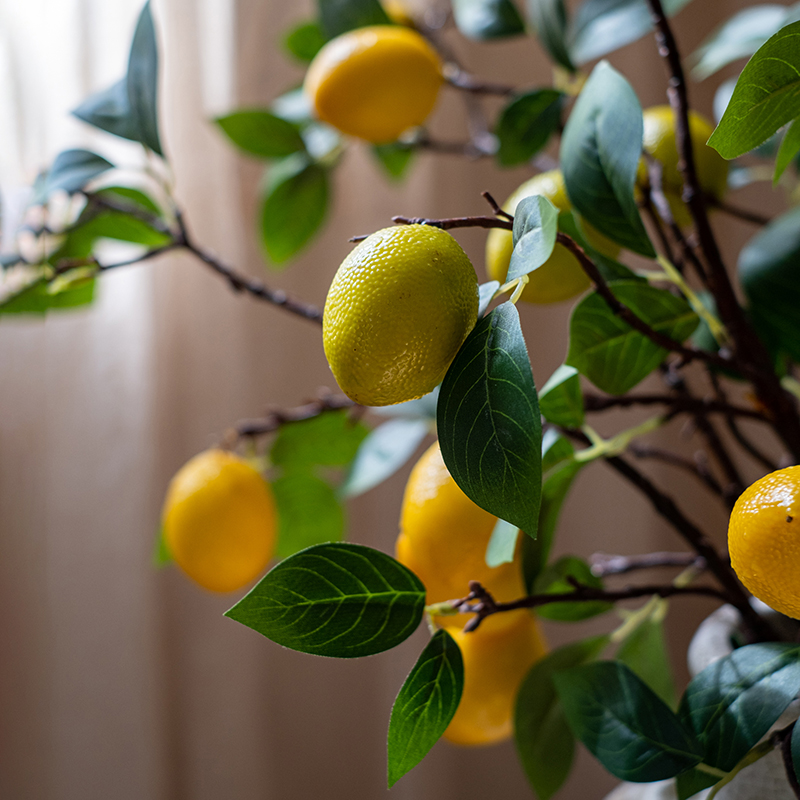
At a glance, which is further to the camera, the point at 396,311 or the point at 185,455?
the point at 185,455

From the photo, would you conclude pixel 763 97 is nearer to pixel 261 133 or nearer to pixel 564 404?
pixel 564 404

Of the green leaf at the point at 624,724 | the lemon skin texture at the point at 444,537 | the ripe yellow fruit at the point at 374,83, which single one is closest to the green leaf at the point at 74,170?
the ripe yellow fruit at the point at 374,83

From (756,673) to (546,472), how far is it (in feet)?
0.37

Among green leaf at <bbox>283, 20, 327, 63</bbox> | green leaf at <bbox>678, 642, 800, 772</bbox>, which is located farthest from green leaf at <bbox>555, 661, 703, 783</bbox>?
green leaf at <bbox>283, 20, 327, 63</bbox>

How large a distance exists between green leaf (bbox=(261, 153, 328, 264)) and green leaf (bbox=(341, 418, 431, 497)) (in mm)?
188

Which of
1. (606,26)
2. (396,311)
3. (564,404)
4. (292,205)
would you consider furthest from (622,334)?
(292,205)

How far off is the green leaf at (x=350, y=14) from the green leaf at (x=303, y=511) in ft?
1.02

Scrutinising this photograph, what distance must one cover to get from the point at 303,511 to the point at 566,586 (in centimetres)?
21

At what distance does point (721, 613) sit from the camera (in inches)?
15.0

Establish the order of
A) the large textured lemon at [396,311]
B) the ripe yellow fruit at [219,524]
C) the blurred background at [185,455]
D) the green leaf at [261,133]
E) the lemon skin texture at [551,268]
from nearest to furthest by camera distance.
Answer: the large textured lemon at [396,311]
the lemon skin texture at [551,268]
the ripe yellow fruit at [219,524]
the green leaf at [261,133]
the blurred background at [185,455]

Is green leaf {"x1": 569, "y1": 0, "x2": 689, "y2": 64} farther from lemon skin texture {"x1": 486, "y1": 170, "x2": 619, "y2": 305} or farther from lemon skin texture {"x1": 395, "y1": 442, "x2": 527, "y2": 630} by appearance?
lemon skin texture {"x1": 395, "y1": 442, "x2": 527, "y2": 630}

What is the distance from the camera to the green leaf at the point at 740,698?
241 millimetres

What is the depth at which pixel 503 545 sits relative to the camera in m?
0.25

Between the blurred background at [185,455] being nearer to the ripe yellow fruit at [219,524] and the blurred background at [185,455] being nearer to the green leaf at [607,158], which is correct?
the ripe yellow fruit at [219,524]
